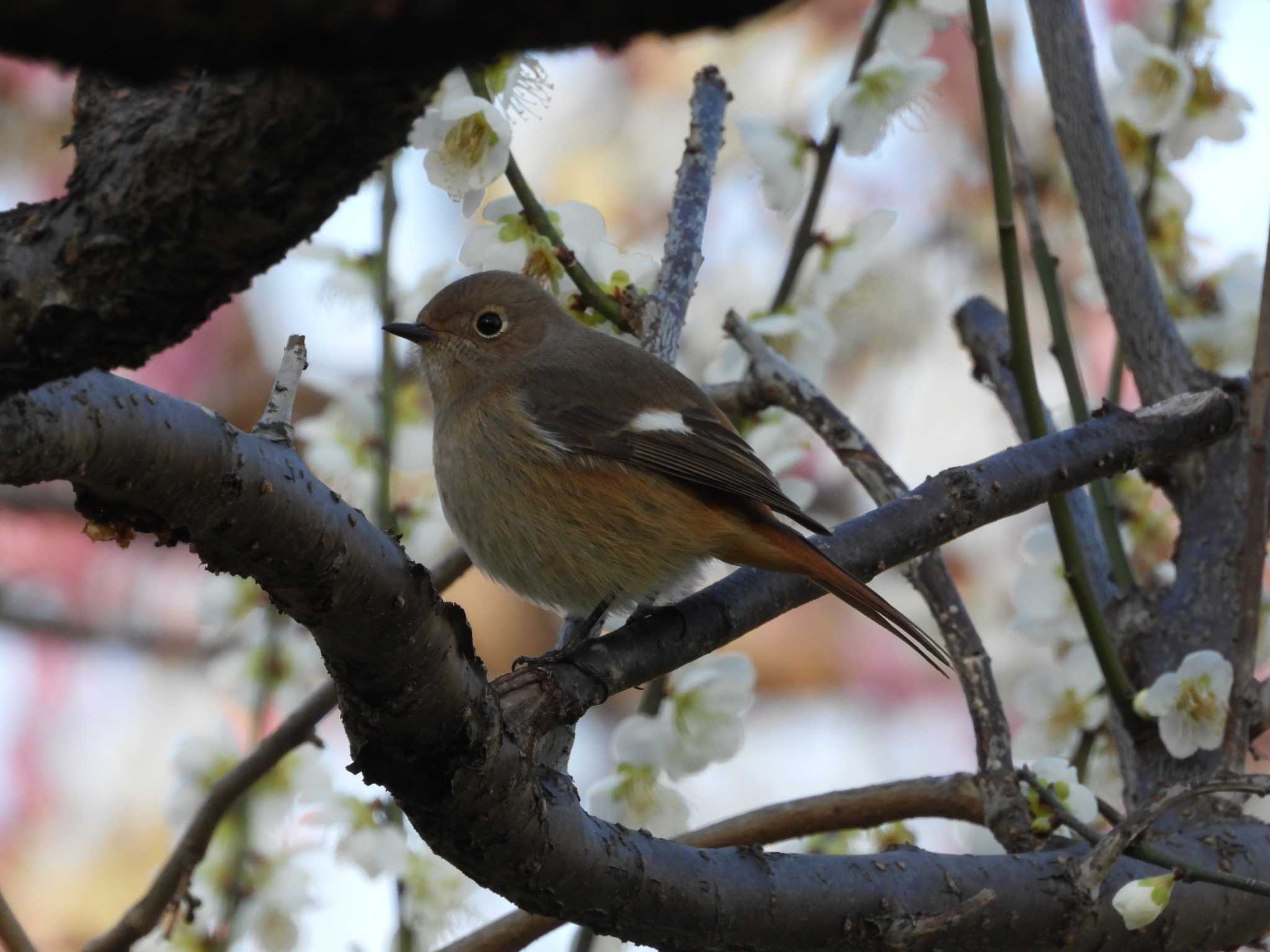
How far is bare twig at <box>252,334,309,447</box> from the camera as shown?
5.05 ft

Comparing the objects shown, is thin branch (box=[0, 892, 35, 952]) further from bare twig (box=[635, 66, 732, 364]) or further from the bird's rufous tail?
bare twig (box=[635, 66, 732, 364])

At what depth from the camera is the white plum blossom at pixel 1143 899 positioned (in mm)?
1977

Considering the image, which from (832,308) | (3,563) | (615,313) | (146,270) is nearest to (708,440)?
(615,313)

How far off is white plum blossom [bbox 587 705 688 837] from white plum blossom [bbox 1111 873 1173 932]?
107 centimetres

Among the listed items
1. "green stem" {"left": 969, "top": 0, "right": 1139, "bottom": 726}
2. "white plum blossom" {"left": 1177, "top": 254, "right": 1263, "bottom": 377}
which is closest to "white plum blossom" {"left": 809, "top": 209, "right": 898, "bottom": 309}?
"green stem" {"left": 969, "top": 0, "right": 1139, "bottom": 726}

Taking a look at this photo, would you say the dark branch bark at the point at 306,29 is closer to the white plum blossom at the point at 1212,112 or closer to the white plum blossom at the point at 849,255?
the white plum blossom at the point at 849,255

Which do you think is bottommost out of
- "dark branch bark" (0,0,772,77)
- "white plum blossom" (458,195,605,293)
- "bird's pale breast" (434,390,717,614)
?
"dark branch bark" (0,0,772,77)

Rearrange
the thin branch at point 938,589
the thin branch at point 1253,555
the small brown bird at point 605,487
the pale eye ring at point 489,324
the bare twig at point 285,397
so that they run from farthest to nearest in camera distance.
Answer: the pale eye ring at point 489,324 < the small brown bird at point 605,487 < the thin branch at point 938,589 < the thin branch at point 1253,555 < the bare twig at point 285,397

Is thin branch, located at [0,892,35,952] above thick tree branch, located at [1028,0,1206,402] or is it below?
below

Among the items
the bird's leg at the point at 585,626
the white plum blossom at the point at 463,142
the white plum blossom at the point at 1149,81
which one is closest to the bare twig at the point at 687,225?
the white plum blossom at the point at 463,142

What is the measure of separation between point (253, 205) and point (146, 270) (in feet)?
0.34

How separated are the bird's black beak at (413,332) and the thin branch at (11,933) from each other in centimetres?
143

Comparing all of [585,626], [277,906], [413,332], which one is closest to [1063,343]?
[585,626]

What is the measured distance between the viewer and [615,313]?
2816 mm
